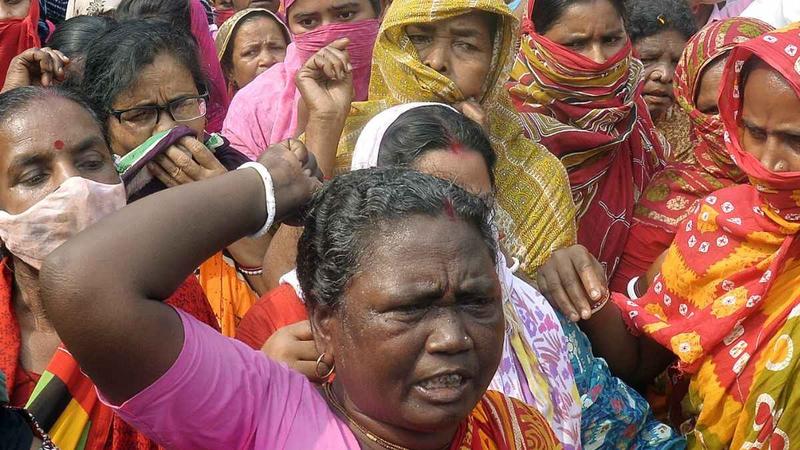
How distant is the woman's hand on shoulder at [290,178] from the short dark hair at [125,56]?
1.34m

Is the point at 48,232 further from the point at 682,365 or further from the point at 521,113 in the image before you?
the point at 521,113

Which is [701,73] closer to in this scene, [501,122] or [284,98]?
[501,122]

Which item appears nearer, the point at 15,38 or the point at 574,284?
the point at 574,284

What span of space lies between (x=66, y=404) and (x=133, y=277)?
68 centimetres

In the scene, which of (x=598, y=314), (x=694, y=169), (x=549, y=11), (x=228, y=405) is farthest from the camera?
(x=549, y=11)

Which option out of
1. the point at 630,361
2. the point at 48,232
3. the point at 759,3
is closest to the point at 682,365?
the point at 630,361

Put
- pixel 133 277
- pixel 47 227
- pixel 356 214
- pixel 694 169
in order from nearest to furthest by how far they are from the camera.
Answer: pixel 133 277 < pixel 356 214 < pixel 47 227 < pixel 694 169

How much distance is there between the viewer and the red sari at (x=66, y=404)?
2273 millimetres

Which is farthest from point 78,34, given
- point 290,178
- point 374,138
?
point 290,178

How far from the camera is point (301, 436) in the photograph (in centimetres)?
193

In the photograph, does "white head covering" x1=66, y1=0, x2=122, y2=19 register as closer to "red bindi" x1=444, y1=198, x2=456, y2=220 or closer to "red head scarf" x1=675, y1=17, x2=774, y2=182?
"red head scarf" x1=675, y1=17, x2=774, y2=182

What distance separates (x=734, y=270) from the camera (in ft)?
11.0

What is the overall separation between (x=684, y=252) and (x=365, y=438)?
178 cm

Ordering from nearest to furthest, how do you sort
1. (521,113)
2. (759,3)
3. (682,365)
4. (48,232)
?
(48,232), (682,365), (521,113), (759,3)
